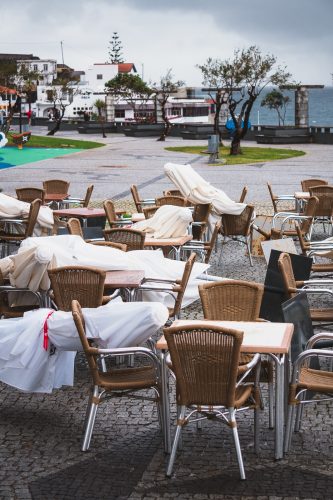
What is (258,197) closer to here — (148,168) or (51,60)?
(148,168)

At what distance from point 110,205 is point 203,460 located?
865cm

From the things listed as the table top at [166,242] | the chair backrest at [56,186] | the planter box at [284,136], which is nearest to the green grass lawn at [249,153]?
the planter box at [284,136]

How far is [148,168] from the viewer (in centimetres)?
3634

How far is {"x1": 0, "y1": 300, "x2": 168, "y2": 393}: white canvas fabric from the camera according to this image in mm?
7160

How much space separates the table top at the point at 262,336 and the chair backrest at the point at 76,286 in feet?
5.77

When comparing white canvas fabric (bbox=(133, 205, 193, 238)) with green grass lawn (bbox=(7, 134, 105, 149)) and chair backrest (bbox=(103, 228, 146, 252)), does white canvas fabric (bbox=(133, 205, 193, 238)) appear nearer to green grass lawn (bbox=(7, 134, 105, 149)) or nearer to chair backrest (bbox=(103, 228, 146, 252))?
chair backrest (bbox=(103, 228, 146, 252))

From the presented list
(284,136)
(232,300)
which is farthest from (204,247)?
(284,136)

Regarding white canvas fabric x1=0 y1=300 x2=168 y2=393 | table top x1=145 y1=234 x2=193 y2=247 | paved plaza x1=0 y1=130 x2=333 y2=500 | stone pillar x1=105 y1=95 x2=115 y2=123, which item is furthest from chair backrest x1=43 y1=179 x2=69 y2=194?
stone pillar x1=105 y1=95 x2=115 y2=123

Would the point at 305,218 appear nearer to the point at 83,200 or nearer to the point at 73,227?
the point at 83,200

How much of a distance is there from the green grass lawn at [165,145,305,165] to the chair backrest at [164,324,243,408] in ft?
105

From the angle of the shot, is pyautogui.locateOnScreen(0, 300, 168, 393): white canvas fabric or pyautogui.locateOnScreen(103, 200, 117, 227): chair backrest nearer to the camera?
pyautogui.locateOnScreen(0, 300, 168, 393): white canvas fabric

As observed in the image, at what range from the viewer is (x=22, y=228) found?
1531 cm

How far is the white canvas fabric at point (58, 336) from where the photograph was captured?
7160 millimetres

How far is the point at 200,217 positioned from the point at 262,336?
8.38m
